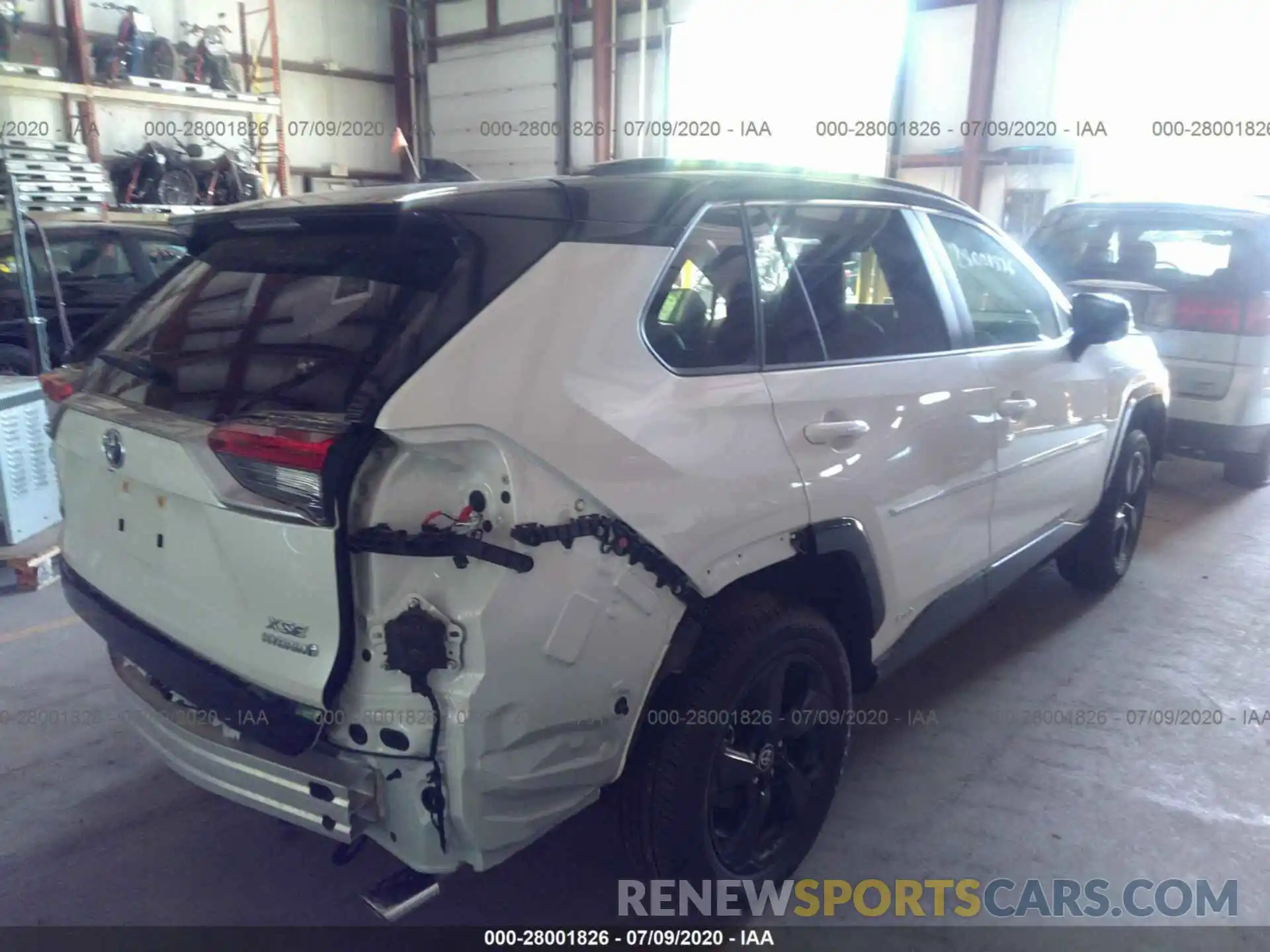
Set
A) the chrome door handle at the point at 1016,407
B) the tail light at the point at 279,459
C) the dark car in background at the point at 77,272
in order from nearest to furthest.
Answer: the tail light at the point at 279,459
the chrome door handle at the point at 1016,407
the dark car in background at the point at 77,272

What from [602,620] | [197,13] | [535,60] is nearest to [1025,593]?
[602,620]

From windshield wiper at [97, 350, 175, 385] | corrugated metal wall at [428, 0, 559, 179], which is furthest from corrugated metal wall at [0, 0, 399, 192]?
windshield wiper at [97, 350, 175, 385]

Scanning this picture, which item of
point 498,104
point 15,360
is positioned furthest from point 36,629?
point 498,104

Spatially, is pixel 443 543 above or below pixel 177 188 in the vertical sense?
below

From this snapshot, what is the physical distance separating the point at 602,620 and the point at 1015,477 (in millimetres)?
1761

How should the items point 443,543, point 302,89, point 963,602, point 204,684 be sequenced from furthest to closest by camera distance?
point 302,89
point 963,602
point 204,684
point 443,543

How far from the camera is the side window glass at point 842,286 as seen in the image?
213 cm

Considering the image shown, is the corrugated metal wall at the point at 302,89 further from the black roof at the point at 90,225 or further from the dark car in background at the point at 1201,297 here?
the dark car in background at the point at 1201,297

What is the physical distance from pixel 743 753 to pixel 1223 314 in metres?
4.58

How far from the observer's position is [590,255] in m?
1.76

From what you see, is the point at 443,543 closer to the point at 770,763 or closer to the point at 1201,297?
the point at 770,763

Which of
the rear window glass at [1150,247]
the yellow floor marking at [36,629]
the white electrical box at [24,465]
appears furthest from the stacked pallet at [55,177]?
the rear window glass at [1150,247]

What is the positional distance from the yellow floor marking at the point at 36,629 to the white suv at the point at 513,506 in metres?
1.75

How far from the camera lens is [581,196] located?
182 centimetres
